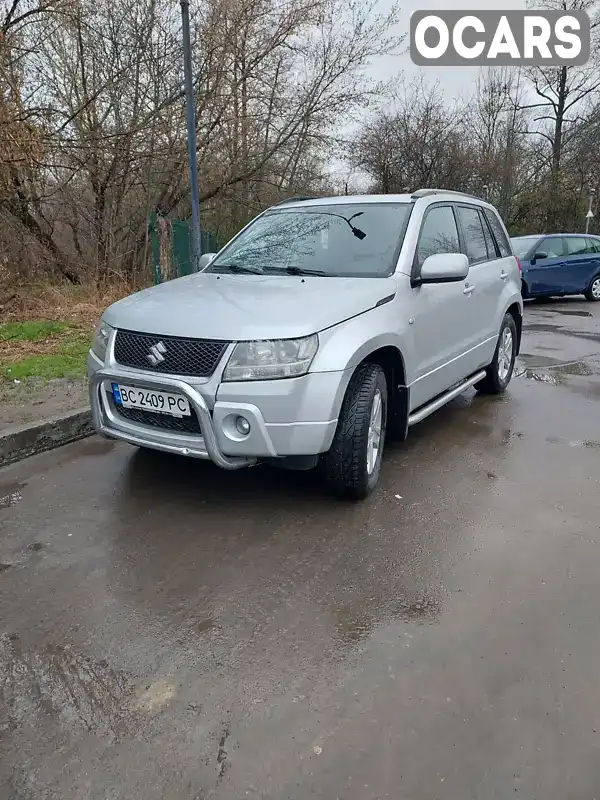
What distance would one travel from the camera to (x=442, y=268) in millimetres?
4070

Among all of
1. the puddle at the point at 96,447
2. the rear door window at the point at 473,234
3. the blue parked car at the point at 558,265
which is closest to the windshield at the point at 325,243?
the rear door window at the point at 473,234

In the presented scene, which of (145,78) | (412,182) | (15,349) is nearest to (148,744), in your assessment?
(15,349)

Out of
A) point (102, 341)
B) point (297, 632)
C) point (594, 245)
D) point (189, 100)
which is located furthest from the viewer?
point (594, 245)

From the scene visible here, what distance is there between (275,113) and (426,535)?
1491 centimetres

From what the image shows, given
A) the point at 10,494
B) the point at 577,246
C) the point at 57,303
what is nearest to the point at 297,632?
the point at 10,494

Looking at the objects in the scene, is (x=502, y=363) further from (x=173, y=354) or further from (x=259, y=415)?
(x=173, y=354)

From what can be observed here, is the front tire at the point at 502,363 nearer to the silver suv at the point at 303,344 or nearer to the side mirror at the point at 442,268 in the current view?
the silver suv at the point at 303,344

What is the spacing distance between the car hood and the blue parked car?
1106 cm

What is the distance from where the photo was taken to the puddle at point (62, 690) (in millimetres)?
2121

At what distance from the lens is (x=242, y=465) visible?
341cm

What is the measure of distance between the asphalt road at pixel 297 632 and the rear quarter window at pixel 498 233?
2.46m

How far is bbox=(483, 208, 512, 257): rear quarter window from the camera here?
5963mm

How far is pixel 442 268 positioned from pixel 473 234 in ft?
5.31

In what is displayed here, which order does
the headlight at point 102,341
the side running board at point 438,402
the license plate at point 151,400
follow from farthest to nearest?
1. the side running board at point 438,402
2. the headlight at point 102,341
3. the license plate at point 151,400
